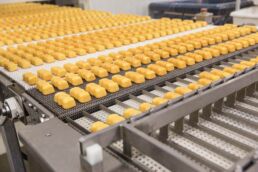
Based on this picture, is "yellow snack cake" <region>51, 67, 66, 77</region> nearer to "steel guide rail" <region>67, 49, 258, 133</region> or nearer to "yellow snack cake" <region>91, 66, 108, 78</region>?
"yellow snack cake" <region>91, 66, 108, 78</region>

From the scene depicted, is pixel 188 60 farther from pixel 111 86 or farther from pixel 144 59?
pixel 111 86

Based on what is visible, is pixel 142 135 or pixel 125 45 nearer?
pixel 142 135

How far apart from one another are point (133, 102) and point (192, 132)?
0.35m

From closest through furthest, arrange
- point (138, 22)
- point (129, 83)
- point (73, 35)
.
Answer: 1. point (129, 83)
2. point (73, 35)
3. point (138, 22)

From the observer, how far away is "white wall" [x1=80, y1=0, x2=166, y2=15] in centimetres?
499

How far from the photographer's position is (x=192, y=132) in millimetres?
901

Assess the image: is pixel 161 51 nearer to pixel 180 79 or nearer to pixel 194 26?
pixel 180 79

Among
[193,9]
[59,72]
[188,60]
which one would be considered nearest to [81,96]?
[59,72]

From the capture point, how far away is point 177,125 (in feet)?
2.96

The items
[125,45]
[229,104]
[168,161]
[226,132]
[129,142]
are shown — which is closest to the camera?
[168,161]

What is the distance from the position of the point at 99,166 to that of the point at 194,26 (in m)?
2.11

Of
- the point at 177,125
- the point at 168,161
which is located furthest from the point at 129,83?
the point at 168,161

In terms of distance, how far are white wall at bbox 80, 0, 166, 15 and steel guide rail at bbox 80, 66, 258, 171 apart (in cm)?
395

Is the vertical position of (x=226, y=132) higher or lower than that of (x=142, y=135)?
lower
